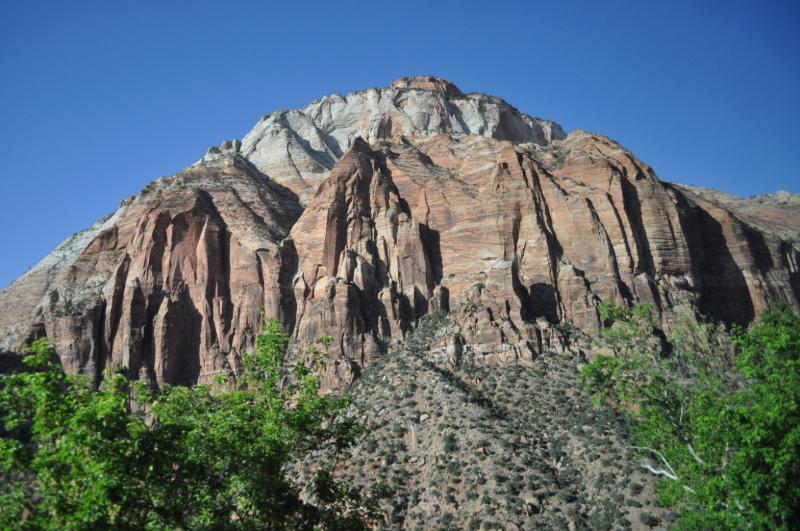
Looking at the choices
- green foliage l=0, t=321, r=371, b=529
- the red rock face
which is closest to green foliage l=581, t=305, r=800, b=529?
green foliage l=0, t=321, r=371, b=529

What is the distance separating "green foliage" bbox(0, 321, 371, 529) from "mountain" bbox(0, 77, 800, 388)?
4051 centimetres

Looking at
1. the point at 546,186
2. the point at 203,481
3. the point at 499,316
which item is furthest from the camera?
the point at 546,186

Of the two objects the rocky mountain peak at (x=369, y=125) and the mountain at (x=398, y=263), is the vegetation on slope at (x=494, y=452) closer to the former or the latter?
the mountain at (x=398, y=263)

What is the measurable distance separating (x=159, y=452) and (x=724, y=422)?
2054 centimetres

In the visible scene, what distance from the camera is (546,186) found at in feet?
272

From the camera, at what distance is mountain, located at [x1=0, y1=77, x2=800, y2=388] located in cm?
7125

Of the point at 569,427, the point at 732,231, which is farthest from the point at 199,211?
the point at 732,231

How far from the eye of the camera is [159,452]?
20.3m

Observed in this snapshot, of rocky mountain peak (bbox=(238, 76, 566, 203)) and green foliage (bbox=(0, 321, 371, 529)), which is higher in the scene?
rocky mountain peak (bbox=(238, 76, 566, 203))

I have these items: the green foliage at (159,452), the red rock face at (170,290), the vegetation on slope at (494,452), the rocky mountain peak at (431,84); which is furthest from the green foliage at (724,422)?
the rocky mountain peak at (431,84)

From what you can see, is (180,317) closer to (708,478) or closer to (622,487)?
(622,487)

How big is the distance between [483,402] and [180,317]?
37.7 meters

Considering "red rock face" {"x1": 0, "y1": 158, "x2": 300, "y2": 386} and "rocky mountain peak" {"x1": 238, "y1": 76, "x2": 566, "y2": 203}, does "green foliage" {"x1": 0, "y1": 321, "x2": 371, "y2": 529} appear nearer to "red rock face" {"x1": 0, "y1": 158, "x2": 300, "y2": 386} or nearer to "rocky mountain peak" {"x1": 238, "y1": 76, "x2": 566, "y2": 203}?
"red rock face" {"x1": 0, "y1": 158, "x2": 300, "y2": 386}

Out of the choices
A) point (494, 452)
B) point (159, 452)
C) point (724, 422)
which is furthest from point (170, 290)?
point (724, 422)
